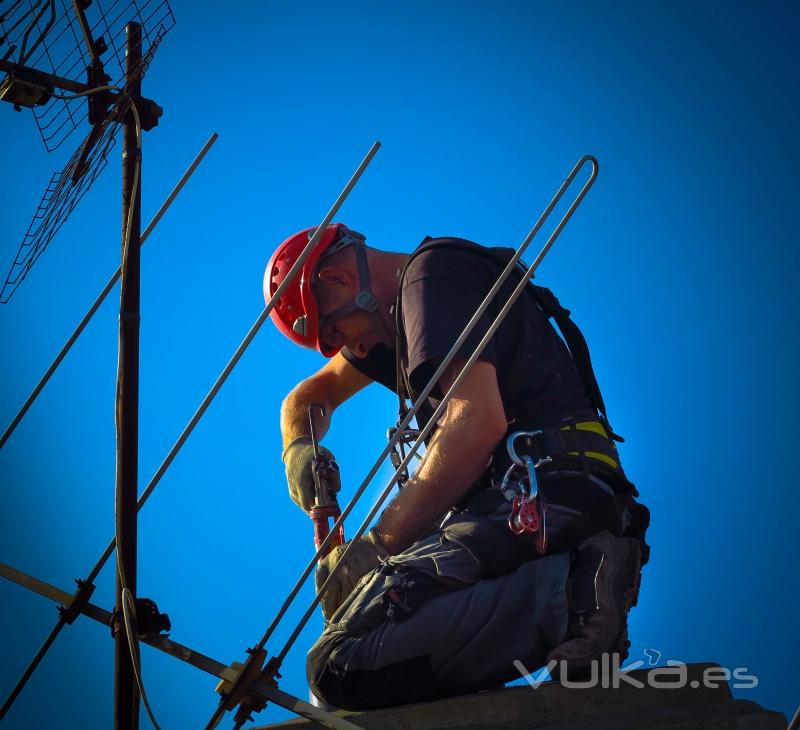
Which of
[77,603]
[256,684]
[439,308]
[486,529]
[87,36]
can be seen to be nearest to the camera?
[256,684]

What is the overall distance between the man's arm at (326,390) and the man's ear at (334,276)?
44 centimetres

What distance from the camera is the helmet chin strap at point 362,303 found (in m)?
2.84

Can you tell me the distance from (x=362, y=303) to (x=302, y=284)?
0.16 meters

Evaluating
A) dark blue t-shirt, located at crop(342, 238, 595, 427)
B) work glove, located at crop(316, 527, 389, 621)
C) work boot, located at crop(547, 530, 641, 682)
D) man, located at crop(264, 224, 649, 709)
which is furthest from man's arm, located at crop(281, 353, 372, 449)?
work boot, located at crop(547, 530, 641, 682)

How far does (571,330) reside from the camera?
261cm

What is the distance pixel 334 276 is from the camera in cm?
289

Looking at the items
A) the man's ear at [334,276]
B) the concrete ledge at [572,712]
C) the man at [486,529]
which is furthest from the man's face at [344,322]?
the concrete ledge at [572,712]

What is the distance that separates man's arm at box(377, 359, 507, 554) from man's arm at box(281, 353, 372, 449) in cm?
92

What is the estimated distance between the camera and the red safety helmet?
9.46ft

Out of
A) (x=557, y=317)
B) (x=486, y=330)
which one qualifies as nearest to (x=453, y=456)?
(x=486, y=330)

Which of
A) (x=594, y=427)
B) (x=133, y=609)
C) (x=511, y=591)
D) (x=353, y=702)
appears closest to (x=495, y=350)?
(x=594, y=427)

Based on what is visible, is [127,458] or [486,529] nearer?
[127,458]

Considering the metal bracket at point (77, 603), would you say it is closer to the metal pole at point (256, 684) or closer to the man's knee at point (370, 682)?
the metal pole at point (256, 684)

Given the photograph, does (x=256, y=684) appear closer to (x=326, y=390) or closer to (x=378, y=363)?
(x=378, y=363)
